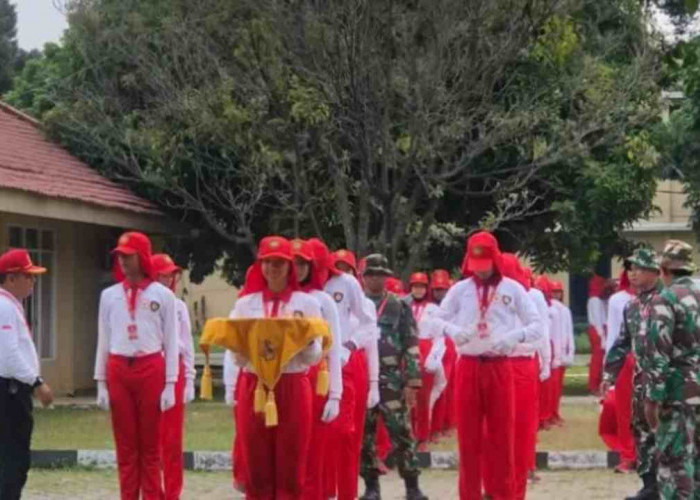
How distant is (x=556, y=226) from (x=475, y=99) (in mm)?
5446

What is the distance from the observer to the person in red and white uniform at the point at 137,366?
38.4 ft

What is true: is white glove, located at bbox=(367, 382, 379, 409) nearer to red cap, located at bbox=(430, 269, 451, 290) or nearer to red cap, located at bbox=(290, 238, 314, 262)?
red cap, located at bbox=(290, 238, 314, 262)

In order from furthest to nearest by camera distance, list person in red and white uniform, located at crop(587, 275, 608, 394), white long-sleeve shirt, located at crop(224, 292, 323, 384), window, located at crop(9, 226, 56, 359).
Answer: window, located at crop(9, 226, 56, 359), person in red and white uniform, located at crop(587, 275, 608, 394), white long-sleeve shirt, located at crop(224, 292, 323, 384)

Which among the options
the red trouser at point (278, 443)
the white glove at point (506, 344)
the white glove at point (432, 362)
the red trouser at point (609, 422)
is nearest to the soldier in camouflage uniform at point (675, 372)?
the white glove at point (506, 344)

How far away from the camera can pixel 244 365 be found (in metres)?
10.1

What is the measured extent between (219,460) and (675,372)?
22.0 ft

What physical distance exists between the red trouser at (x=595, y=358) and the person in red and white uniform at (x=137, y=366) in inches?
514

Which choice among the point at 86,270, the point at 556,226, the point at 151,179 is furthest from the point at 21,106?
the point at 556,226

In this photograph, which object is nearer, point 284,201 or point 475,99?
point 475,99

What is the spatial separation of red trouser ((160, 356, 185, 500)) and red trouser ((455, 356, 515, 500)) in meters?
2.30

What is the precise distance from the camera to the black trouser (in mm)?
11117

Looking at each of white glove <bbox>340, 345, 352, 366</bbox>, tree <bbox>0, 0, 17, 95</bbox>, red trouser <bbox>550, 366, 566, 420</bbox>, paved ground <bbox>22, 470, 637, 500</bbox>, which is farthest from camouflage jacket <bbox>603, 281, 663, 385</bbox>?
tree <bbox>0, 0, 17, 95</bbox>

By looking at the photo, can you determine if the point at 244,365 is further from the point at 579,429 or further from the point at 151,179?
the point at 151,179

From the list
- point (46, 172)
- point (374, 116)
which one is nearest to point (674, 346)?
point (374, 116)
